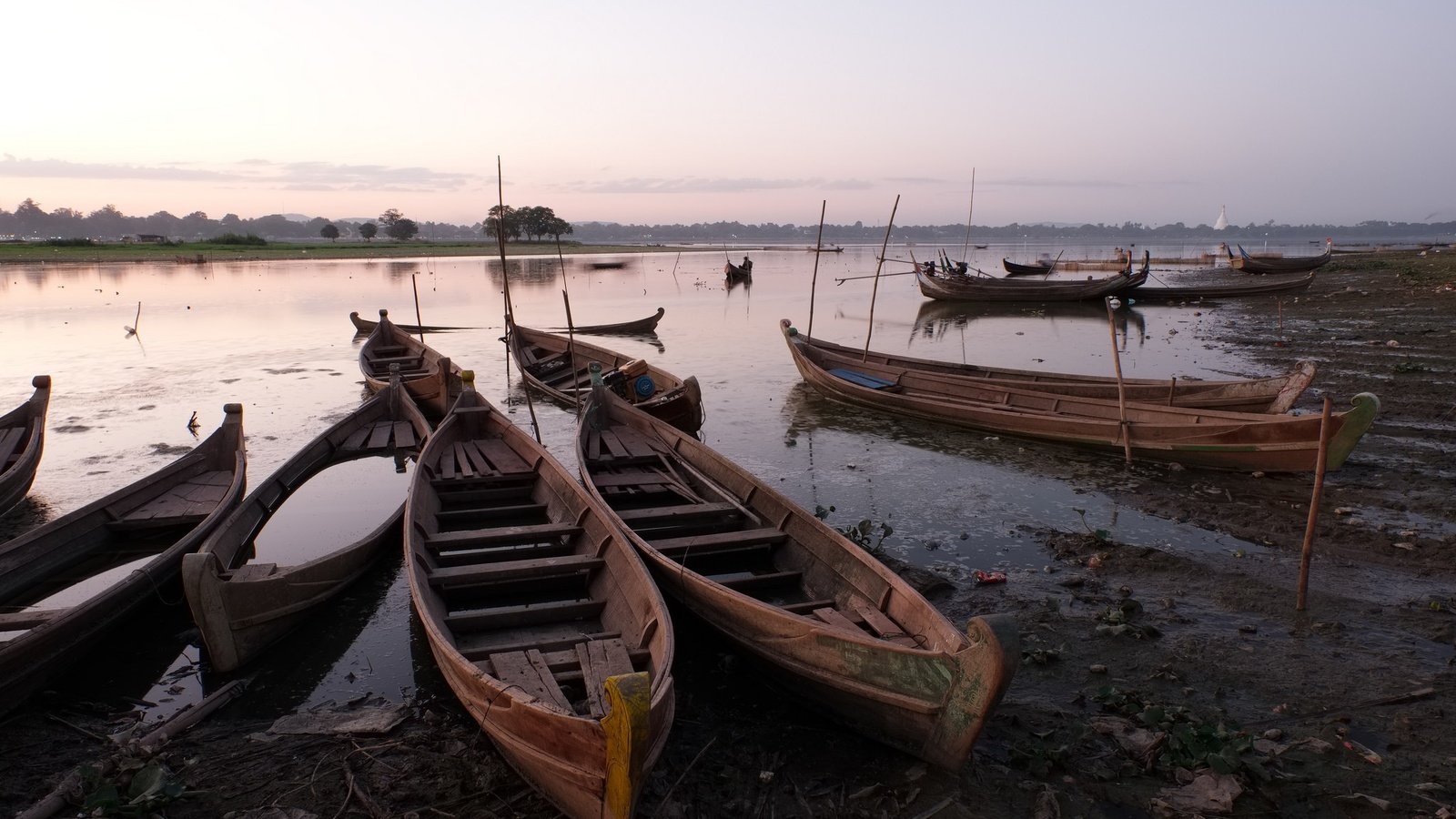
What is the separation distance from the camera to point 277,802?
4.12m

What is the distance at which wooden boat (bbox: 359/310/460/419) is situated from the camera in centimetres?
1318

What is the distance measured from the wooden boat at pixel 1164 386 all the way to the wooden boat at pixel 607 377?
463cm

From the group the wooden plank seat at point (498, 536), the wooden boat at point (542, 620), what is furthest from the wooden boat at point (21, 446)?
the wooden plank seat at point (498, 536)

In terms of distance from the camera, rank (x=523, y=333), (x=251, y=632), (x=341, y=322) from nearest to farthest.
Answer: (x=251, y=632) → (x=523, y=333) → (x=341, y=322)

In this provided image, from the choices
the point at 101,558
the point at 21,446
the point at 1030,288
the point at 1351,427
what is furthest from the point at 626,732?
the point at 1030,288

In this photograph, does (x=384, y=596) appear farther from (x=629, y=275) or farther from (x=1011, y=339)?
(x=629, y=275)

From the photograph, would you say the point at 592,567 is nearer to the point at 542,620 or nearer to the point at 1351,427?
the point at 542,620

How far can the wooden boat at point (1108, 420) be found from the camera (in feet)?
28.5

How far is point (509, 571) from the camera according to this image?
580 centimetres

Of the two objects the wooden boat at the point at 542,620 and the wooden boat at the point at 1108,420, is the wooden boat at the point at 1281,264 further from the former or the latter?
the wooden boat at the point at 542,620

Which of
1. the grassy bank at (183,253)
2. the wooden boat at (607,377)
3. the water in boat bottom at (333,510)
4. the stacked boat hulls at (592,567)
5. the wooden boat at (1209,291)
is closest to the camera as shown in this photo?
the stacked boat hulls at (592,567)

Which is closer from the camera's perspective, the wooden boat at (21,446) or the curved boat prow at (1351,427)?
the curved boat prow at (1351,427)

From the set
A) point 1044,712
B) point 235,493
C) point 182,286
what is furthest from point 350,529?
point 182,286

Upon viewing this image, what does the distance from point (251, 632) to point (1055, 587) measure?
635 cm
